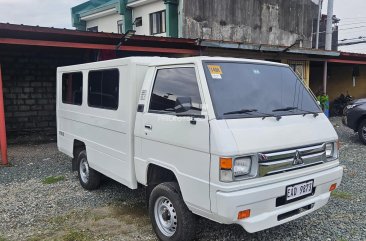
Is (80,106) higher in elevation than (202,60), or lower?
lower

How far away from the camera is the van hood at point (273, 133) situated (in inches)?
114

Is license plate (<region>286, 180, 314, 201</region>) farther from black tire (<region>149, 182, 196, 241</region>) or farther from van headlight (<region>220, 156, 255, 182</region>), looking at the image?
black tire (<region>149, 182, 196, 241</region>)

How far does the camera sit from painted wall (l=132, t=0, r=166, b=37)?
15.0 meters

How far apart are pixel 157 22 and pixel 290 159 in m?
13.4

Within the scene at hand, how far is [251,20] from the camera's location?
16.8m

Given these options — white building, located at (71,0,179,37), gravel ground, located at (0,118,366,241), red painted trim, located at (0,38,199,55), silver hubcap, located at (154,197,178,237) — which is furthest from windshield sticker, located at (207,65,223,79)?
white building, located at (71,0,179,37)

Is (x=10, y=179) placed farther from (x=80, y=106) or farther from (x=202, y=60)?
(x=202, y=60)

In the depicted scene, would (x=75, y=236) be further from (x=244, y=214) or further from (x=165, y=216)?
(x=244, y=214)

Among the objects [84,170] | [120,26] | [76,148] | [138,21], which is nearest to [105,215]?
[84,170]

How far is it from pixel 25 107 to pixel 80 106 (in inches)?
294

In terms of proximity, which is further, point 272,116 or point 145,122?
point 145,122

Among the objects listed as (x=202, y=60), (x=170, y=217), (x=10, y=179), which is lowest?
(x=10, y=179)

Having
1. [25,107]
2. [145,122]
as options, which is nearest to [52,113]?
[25,107]

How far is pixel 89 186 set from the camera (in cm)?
549
